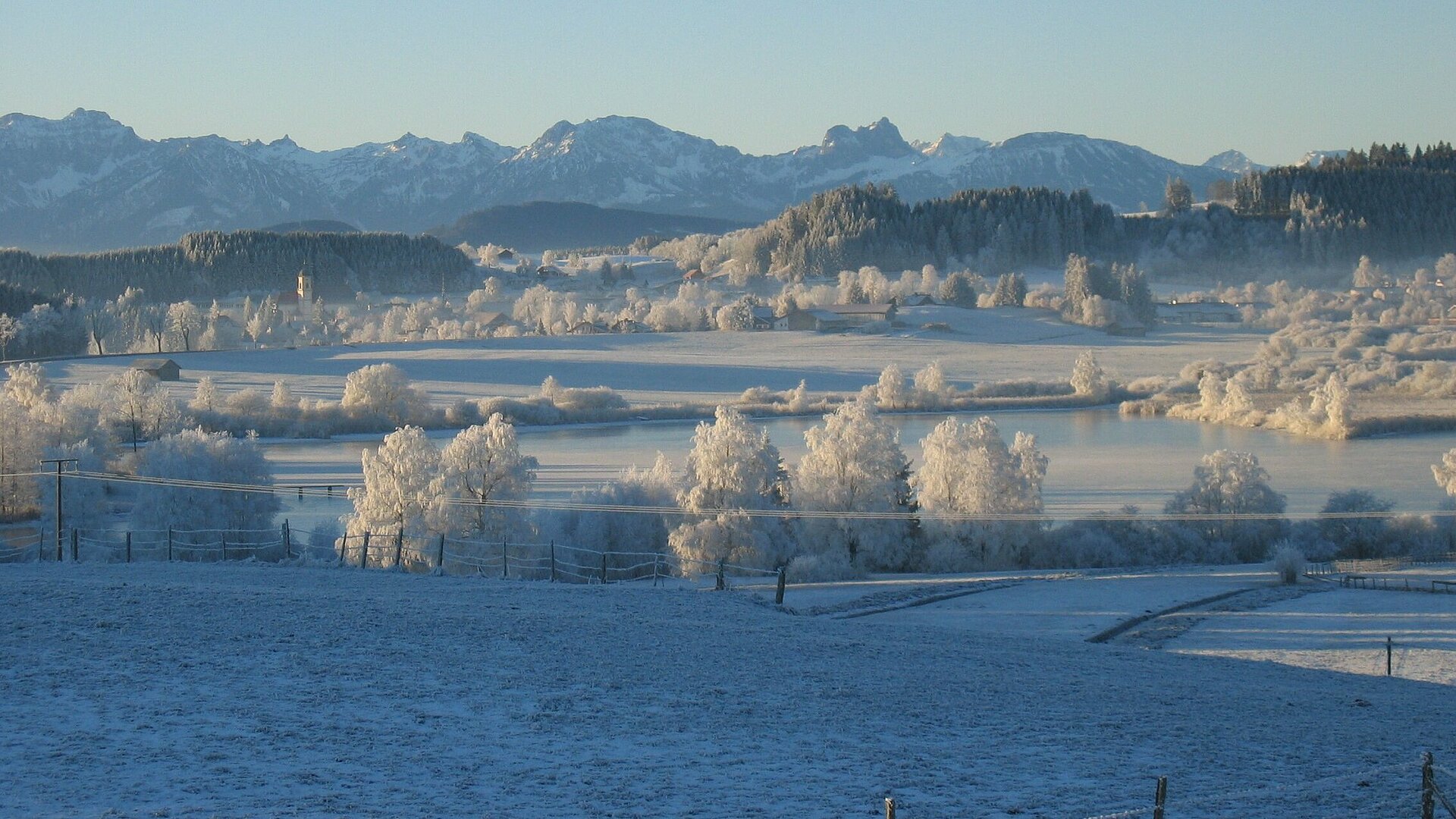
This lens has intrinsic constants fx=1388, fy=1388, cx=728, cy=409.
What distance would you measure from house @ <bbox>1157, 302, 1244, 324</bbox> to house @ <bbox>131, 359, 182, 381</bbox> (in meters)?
46.7

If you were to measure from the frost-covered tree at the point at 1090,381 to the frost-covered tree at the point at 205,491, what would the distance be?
28946mm

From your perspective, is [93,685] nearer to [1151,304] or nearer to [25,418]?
[25,418]

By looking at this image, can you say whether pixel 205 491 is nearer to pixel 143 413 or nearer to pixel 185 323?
pixel 143 413

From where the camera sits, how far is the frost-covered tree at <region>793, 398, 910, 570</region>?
856 inches

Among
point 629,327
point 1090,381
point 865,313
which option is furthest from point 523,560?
point 629,327

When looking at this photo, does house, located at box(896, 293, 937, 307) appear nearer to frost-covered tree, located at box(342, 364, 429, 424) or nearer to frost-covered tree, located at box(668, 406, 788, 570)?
frost-covered tree, located at box(342, 364, 429, 424)

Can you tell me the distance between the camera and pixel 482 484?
2186cm

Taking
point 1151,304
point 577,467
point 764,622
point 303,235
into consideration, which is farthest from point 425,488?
point 303,235

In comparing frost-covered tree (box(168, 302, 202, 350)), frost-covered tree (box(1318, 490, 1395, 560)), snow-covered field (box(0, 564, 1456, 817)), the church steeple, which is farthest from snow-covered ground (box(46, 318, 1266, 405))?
snow-covered field (box(0, 564, 1456, 817))

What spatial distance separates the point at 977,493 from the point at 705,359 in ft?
117

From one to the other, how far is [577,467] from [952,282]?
49.7m

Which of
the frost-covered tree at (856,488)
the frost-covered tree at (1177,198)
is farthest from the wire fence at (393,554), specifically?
the frost-covered tree at (1177,198)

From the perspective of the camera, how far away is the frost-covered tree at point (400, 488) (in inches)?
834

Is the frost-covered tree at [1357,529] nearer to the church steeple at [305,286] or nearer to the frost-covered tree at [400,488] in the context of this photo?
the frost-covered tree at [400,488]
